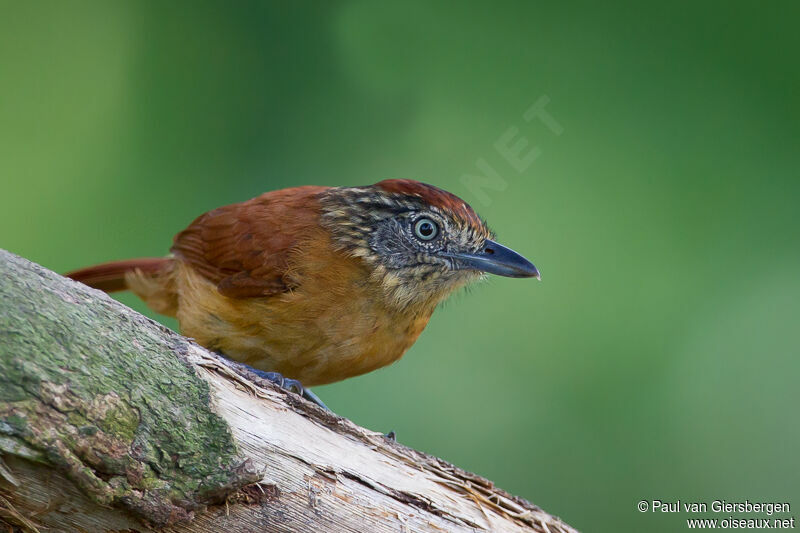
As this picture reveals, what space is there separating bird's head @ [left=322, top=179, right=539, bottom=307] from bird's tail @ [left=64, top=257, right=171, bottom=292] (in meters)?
1.06

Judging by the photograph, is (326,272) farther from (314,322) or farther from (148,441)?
(148,441)

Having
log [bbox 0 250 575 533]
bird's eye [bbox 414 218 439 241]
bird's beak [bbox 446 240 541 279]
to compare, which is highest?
bird's eye [bbox 414 218 439 241]

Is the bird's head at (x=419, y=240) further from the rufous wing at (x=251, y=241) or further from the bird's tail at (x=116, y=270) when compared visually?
the bird's tail at (x=116, y=270)

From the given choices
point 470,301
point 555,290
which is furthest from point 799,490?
point 470,301

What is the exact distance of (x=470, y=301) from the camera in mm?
4797

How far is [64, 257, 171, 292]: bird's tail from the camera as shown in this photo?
421 centimetres

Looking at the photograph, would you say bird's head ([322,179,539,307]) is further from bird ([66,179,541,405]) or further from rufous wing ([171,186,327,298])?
rufous wing ([171,186,327,298])

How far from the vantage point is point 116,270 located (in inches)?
167

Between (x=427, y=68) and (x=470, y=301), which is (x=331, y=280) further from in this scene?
(x=427, y=68)

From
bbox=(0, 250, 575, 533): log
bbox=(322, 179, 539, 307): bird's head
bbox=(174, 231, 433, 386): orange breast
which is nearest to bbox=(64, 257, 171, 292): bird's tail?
bbox=(174, 231, 433, 386): orange breast

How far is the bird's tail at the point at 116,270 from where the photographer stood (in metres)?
4.21

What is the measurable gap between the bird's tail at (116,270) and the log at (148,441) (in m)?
1.97

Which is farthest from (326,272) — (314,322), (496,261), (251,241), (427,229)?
(496,261)

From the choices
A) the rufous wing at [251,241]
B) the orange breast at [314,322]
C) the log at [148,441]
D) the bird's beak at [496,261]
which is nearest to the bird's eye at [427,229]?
the bird's beak at [496,261]
